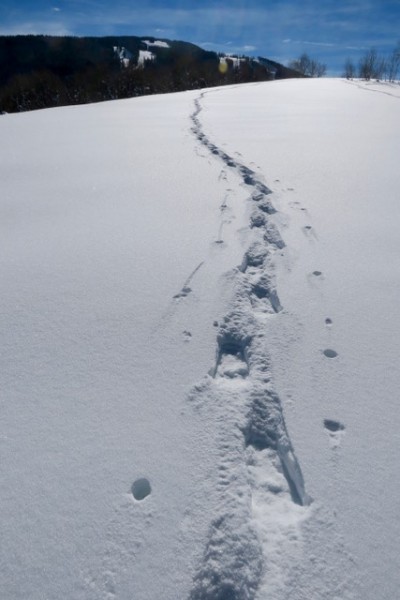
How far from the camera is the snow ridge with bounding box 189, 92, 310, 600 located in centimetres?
96

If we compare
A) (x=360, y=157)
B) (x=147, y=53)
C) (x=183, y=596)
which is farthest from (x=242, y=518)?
(x=147, y=53)

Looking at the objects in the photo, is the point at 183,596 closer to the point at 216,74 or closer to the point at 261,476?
the point at 261,476

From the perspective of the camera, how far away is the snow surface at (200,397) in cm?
97

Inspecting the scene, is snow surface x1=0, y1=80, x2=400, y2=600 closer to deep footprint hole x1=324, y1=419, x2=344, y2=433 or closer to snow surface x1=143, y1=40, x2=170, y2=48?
deep footprint hole x1=324, y1=419, x2=344, y2=433

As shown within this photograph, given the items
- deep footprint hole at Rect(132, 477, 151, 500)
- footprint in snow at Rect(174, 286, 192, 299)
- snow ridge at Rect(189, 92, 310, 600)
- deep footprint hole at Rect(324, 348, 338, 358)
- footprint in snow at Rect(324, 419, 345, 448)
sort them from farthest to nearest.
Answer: footprint in snow at Rect(174, 286, 192, 299) → deep footprint hole at Rect(324, 348, 338, 358) → footprint in snow at Rect(324, 419, 345, 448) → deep footprint hole at Rect(132, 477, 151, 500) → snow ridge at Rect(189, 92, 310, 600)

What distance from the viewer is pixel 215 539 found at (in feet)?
3.32

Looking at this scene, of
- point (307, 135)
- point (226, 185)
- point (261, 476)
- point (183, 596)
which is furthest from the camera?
point (307, 135)

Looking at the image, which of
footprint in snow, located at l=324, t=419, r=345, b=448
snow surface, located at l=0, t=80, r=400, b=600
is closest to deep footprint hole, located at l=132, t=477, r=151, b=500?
snow surface, located at l=0, t=80, r=400, b=600

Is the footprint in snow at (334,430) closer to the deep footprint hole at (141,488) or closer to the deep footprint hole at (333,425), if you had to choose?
the deep footprint hole at (333,425)

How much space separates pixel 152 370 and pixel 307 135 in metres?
5.29

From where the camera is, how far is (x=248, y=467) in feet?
3.99

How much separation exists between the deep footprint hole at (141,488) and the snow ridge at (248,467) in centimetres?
22

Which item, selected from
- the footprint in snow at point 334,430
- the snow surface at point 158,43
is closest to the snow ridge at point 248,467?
the footprint in snow at point 334,430

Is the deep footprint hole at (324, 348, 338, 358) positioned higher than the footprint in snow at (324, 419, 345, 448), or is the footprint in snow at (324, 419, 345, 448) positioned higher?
the deep footprint hole at (324, 348, 338, 358)
